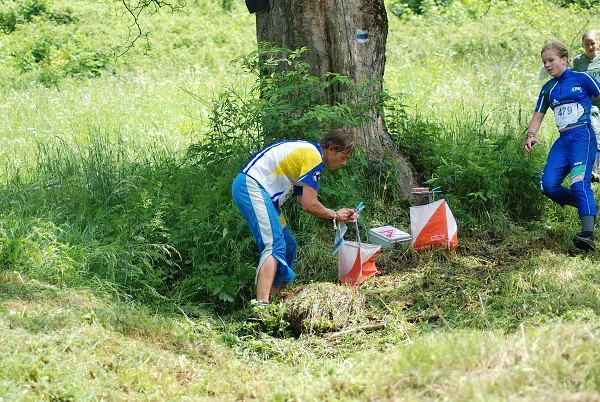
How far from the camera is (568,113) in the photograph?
269 inches

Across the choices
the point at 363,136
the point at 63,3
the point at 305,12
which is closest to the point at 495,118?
the point at 363,136

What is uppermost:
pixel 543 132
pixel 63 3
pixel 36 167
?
pixel 63 3

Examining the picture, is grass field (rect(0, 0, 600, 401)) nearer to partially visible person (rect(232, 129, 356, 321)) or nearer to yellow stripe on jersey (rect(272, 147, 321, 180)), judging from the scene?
partially visible person (rect(232, 129, 356, 321))

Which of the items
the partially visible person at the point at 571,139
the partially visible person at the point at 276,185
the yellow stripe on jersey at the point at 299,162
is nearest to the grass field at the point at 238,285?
the partially visible person at the point at 276,185

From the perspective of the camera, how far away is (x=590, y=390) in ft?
11.2

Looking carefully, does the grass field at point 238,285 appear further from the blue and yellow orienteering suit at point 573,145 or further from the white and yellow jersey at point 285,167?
the white and yellow jersey at point 285,167

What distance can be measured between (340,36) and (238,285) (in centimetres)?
273

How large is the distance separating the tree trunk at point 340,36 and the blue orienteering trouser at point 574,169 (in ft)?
4.56

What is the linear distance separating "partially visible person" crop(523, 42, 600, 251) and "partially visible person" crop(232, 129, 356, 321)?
2247mm

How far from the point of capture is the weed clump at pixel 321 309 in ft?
17.9

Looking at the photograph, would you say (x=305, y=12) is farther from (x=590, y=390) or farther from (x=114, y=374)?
(x=590, y=390)

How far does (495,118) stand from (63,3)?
11579 millimetres

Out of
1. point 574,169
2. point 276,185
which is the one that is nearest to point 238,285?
point 276,185

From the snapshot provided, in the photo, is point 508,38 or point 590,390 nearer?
point 590,390
